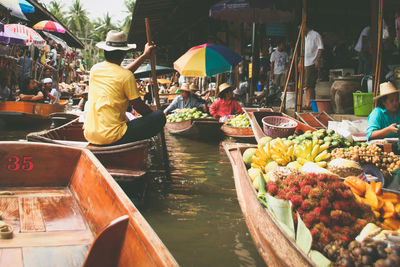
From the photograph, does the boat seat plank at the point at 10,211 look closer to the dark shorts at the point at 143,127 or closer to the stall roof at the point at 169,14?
the dark shorts at the point at 143,127

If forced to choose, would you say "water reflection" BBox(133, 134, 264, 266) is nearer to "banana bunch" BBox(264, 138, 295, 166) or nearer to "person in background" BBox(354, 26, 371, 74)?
"banana bunch" BBox(264, 138, 295, 166)

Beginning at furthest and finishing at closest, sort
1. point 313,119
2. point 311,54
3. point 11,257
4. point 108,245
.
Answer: point 311,54, point 313,119, point 11,257, point 108,245

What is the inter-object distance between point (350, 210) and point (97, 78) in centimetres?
282

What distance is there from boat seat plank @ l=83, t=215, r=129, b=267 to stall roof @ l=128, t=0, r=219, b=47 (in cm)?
944

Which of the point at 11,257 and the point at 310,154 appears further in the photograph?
the point at 310,154

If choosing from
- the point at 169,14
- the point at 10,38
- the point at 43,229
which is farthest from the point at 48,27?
the point at 43,229

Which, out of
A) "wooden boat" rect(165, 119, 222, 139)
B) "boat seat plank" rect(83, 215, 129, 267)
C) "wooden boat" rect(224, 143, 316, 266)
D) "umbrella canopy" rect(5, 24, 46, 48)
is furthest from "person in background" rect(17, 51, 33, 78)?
"boat seat plank" rect(83, 215, 129, 267)

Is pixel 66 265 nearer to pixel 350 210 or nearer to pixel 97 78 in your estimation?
pixel 350 210

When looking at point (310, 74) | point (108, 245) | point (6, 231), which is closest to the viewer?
point (108, 245)

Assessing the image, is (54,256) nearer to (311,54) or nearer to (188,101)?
(311,54)

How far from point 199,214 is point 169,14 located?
9620 mm

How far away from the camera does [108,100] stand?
13.3 feet

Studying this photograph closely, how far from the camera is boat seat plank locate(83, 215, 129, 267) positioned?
1.63 m

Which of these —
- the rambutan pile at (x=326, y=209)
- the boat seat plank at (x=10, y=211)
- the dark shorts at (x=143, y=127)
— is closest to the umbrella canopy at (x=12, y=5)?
the dark shorts at (x=143, y=127)
